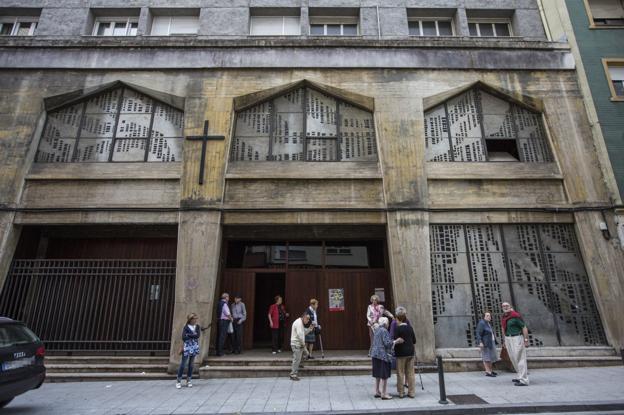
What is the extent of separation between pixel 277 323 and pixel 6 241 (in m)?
8.14

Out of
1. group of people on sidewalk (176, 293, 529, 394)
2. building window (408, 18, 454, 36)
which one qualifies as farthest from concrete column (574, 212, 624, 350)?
building window (408, 18, 454, 36)

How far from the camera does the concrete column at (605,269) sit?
9297mm

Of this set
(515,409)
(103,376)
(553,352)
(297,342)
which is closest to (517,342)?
(515,409)

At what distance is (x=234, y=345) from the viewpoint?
10.1m

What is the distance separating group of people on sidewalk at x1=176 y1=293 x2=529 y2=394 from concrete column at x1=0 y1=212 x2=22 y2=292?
609 cm

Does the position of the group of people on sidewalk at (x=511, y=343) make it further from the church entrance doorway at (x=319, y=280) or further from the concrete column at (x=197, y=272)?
the concrete column at (x=197, y=272)

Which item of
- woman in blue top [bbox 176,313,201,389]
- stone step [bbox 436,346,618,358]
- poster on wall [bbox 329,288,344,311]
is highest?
poster on wall [bbox 329,288,344,311]

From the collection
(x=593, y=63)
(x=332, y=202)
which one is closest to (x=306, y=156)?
(x=332, y=202)

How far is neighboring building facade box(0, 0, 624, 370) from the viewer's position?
985cm

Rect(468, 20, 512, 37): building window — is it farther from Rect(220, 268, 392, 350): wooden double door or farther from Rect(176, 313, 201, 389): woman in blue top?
Rect(176, 313, 201, 389): woman in blue top

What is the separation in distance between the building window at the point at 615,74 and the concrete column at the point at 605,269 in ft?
15.4

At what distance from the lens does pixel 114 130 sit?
452 inches

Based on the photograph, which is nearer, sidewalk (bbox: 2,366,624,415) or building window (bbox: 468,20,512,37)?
sidewalk (bbox: 2,366,624,415)

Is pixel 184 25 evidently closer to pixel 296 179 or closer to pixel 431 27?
pixel 296 179
